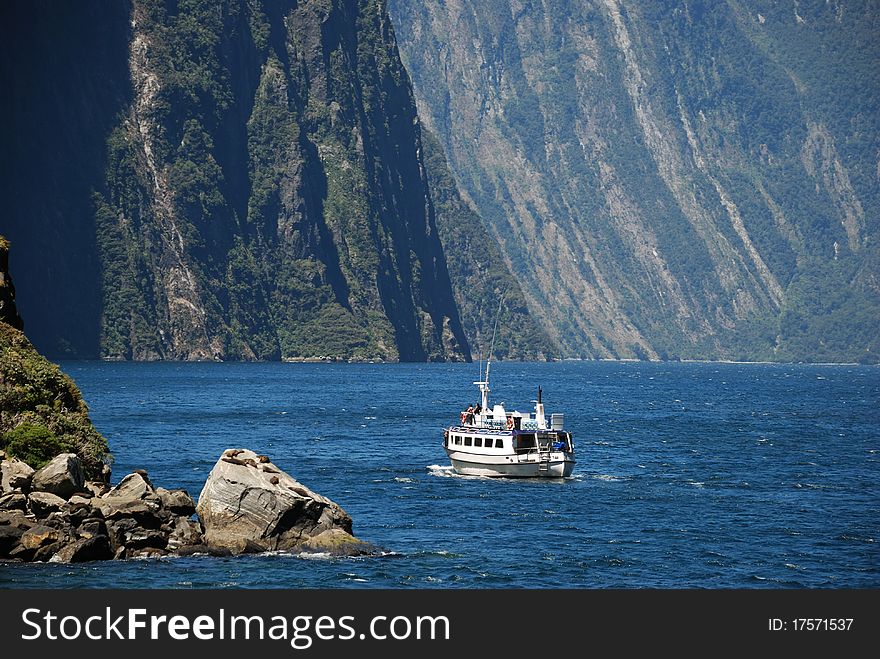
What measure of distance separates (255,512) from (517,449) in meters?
34.9

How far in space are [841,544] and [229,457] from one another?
2912cm

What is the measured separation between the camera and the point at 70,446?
6700cm

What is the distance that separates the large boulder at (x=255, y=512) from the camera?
5903cm

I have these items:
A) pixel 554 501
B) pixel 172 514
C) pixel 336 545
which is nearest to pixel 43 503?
pixel 172 514

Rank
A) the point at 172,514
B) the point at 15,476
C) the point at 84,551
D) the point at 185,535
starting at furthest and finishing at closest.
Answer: the point at 172,514, the point at 15,476, the point at 185,535, the point at 84,551

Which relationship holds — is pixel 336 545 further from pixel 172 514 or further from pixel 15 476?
pixel 15 476

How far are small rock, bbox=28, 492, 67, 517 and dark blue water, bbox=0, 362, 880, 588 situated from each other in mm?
4094

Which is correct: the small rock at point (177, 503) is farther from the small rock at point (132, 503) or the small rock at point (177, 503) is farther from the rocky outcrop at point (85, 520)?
the small rock at point (132, 503)

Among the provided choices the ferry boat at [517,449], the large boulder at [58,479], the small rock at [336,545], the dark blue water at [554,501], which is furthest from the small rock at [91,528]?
the ferry boat at [517,449]

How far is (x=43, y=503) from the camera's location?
58.0 m

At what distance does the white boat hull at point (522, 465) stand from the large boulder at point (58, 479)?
37037 mm
